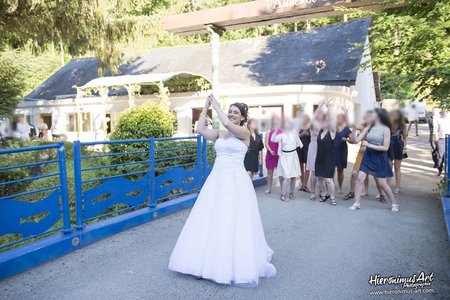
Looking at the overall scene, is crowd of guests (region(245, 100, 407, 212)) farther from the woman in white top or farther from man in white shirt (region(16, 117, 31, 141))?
man in white shirt (region(16, 117, 31, 141))

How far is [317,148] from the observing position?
758 centimetres

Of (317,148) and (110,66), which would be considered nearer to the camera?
(317,148)

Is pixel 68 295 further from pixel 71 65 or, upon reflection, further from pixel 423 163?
pixel 71 65

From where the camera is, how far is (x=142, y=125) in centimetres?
928

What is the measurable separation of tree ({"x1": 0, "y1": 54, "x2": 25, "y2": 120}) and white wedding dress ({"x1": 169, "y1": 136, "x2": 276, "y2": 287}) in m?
9.78

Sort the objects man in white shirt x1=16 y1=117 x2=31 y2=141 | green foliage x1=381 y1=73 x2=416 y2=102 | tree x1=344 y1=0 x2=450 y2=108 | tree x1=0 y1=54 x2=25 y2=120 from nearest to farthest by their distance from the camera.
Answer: tree x1=344 y1=0 x2=450 y2=108, green foliage x1=381 y1=73 x2=416 y2=102, tree x1=0 y1=54 x2=25 y2=120, man in white shirt x1=16 y1=117 x2=31 y2=141

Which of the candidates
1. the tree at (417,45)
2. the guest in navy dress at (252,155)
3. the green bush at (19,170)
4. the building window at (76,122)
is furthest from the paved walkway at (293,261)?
the building window at (76,122)

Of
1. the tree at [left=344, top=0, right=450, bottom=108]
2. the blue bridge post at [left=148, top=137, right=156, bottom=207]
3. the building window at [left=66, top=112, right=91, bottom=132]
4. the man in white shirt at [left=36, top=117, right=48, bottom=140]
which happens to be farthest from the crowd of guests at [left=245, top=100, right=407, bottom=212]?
the man in white shirt at [left=36, top=117, right=48, bottom=140]

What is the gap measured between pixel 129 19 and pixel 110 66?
1775mm

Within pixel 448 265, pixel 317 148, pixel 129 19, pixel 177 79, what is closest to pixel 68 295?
pixel 448 265

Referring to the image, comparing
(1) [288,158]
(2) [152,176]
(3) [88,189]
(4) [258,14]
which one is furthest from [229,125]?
(4) [258,14]

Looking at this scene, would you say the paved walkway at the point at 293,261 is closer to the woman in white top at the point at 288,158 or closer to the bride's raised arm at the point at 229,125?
the woman in white top at the point at 288,158

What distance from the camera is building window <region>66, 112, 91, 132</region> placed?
24.7 metres

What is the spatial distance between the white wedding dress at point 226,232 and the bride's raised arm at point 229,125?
0.11 meters
